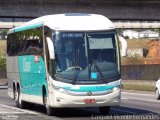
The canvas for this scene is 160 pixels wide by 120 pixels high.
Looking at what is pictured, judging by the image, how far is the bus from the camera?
1925 cm

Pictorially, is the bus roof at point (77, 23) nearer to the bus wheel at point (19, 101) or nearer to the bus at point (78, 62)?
the bus at point (78, 62)

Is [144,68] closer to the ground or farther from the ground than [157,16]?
closer to the ground

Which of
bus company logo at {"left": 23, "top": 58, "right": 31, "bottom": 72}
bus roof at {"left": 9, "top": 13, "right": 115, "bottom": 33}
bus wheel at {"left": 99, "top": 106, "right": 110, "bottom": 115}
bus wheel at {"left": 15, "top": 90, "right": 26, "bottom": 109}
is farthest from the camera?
bus wheel at {"left": 15, "top": 90, "right": 26, "bottom": 109}

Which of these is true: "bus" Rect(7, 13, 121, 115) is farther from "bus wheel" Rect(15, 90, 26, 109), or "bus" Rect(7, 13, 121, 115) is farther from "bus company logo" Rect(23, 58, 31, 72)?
"bus wheel" Rect(15, 90, 26, 109)

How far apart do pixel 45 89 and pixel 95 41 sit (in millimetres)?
2552

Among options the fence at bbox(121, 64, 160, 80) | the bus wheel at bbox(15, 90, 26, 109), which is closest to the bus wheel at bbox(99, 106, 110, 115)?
the bus wheel at bbox(15, 90, 26, 109)

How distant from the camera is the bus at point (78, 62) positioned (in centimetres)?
1925

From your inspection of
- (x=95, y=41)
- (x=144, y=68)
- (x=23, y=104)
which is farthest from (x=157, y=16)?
(x=95, y=41)

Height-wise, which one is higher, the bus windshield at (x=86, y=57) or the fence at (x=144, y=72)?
the bus windshield at (x=86, y=57)

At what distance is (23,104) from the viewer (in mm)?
24875

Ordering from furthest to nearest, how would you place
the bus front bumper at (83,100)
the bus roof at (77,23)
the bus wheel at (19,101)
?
the bus wheel at (19,101) → the bus roof at (77,23) → the bus front bumper at (83,100)

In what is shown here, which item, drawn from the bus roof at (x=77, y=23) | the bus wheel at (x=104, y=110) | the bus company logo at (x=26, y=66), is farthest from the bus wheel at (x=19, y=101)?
the bus roof at (x=77, y=23)

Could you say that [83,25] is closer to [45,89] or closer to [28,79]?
[45,89]

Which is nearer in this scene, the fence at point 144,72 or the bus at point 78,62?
the bus at point 78,62
